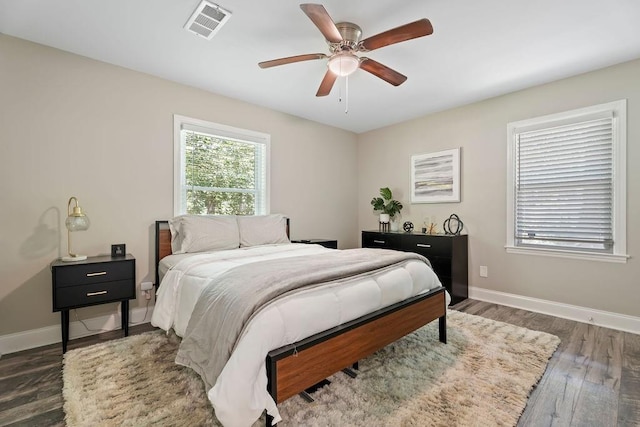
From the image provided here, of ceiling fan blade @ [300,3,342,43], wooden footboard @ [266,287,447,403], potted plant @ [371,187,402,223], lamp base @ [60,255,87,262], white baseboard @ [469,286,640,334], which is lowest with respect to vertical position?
white baseboard @ [469,286,640,334]

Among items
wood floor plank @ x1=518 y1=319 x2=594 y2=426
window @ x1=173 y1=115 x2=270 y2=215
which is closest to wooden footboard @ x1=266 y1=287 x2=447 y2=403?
wood floor plank @ x1=518 y1=319 x2=594 y2=426

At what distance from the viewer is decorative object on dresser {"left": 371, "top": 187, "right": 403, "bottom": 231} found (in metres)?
4.66

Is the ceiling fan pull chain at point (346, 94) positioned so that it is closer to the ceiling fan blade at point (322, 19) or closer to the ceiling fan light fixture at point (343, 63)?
the ceiling fan light fixture at point (343, 63)

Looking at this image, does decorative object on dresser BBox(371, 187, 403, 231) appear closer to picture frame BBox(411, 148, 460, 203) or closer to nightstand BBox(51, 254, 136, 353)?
picture frame BBox(411, 148, 460, 203)

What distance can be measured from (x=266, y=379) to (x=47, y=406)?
1440 mm

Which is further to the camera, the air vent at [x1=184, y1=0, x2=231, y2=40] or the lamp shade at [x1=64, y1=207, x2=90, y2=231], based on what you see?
the lamp shade at [x1=64, y1=207, x2=90, y2=231]

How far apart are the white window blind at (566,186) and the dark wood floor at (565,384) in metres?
1.02

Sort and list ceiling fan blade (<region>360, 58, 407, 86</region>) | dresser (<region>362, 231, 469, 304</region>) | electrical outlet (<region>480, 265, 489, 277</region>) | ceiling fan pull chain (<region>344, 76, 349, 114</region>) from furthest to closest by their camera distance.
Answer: electrical outlet (<region>480, 265, 489, 277</region>), dresser (<region>362, 231, 469, 304</region>), ceiling fan pull chain (<region>344, 76, 349, 114</region>), ceiling fan blade (<region>360, 58, 407, 86</region>)

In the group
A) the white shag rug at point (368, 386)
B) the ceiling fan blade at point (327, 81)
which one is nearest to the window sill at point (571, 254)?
the white shag rug at point (368, 386)

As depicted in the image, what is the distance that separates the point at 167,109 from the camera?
10.5 ft

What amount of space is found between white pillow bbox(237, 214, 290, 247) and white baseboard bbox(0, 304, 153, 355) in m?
1.28

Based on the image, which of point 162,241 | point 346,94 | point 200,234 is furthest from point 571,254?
point 162,241

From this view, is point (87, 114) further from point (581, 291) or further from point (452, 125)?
point (581, 291)

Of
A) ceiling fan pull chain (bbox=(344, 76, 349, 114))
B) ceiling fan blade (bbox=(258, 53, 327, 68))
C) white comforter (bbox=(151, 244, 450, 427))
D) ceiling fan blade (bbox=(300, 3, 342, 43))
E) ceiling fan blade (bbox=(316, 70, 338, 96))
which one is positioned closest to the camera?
white comforter (bbox=(151, 244, 450, 427))
